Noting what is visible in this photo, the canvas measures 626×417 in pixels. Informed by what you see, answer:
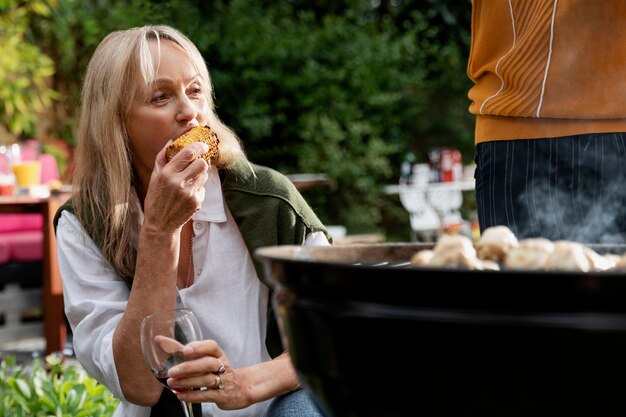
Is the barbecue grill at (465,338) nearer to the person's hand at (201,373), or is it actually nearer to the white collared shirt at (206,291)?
the person's hand at (201,373)

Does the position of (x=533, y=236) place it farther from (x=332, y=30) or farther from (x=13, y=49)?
(x=332, y=30)

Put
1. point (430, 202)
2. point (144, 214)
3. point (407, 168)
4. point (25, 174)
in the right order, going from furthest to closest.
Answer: point (407, 168) < point (430, 202) < point (25, 174) < point (144, 214)

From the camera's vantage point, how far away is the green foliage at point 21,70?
6.49m

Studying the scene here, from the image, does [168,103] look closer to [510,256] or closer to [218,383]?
[218,383]

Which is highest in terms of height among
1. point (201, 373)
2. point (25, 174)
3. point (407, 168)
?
point (25, 174)

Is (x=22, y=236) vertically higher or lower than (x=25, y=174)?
lower

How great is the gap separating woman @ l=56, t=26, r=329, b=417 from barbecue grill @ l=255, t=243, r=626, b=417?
0.81 meters

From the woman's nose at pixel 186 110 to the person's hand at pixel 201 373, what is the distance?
24.8 inches

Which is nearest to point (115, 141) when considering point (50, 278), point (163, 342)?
point (163, 342)

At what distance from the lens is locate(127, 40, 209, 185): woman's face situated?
187cm

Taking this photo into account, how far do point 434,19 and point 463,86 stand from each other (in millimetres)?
891

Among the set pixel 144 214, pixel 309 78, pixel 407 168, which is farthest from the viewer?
pixel 407 168

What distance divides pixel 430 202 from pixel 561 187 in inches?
254

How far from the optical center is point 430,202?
845cm
